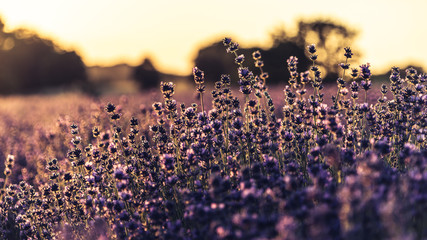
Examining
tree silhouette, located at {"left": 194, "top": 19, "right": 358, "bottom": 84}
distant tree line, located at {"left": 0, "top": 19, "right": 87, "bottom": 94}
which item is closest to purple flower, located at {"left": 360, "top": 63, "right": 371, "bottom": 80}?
tree silhouette, located at {"left": 194, "top": 19, "right": 358, "bottom": 84}

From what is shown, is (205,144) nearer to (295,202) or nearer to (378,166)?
(295,202)

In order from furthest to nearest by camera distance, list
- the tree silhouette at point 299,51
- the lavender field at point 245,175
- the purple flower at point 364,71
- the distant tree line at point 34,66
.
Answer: the distant tree line at point 34,66, the tree silhouette at point 299,51, the purple flower at point 364,71, the lavender field at point 245,175

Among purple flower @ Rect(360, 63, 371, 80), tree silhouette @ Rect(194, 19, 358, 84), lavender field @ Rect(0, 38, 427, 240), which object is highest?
tree silhouette @ Rect(194, 19, 358, 84)

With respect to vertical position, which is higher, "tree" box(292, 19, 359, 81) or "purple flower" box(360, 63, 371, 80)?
"tree" box(292, 19, 359, 81)

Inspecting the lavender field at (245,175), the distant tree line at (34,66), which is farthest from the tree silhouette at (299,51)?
the lavender field at (245,175)

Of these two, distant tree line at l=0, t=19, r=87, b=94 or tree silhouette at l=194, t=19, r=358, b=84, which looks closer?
tree silhouette at l=194, t=19, r=358, b=84

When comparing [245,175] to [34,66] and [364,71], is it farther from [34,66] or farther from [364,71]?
[34,66]

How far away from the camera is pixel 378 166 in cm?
169

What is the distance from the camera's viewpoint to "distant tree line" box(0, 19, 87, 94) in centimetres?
4088

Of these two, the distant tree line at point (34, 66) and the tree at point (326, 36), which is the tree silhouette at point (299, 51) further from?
the distant tree line at point (34, 66)

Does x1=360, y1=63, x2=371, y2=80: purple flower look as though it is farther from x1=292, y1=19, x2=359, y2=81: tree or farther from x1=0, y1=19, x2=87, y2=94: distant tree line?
x1=0, y1=19, x2=87, y2=94: distant tree line

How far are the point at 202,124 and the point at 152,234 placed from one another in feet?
4.63

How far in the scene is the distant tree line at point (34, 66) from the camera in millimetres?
40875

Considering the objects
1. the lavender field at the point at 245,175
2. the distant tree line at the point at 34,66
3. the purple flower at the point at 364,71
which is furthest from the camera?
the distant tree line at the point at 34,66
